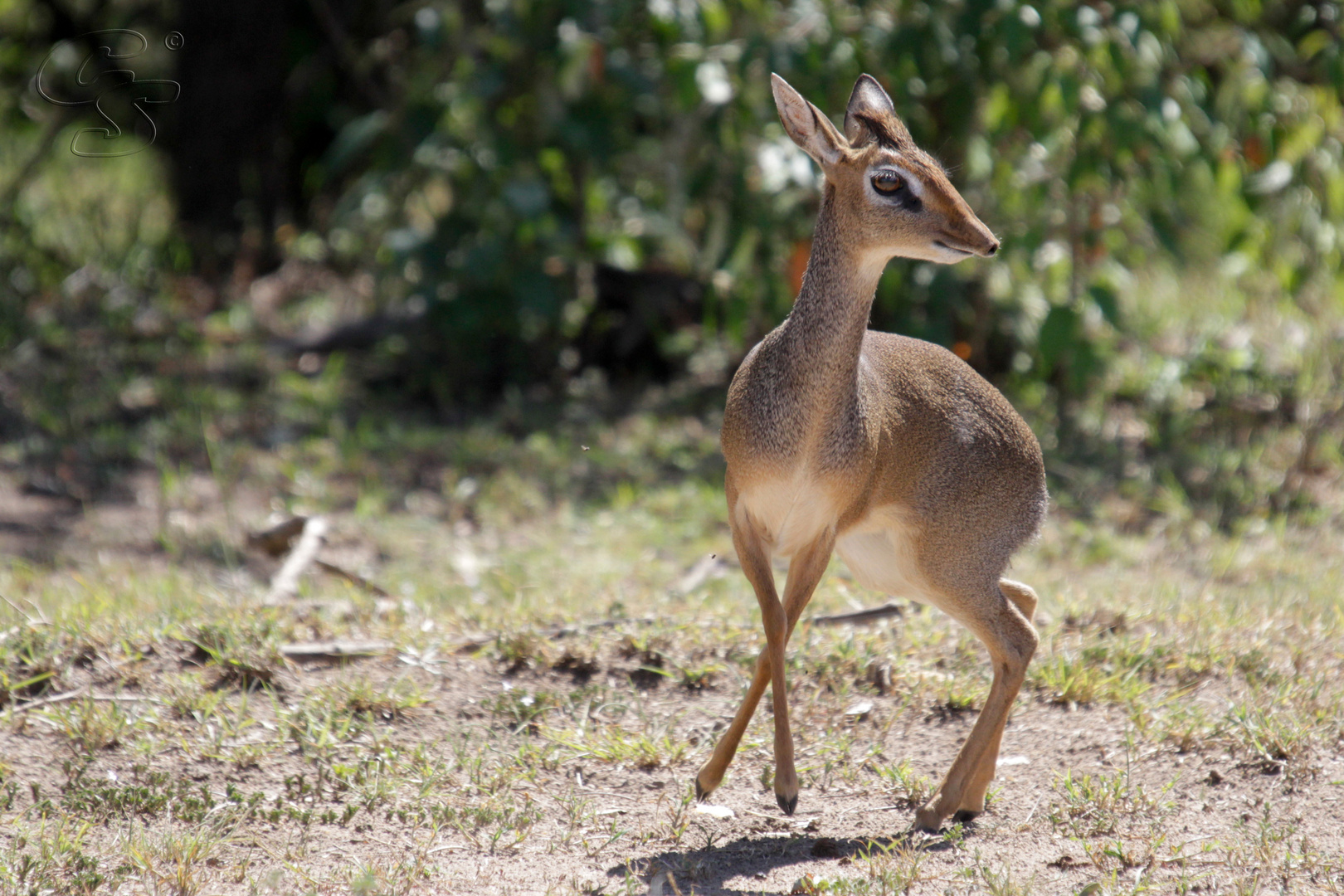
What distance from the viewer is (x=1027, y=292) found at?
689 cm

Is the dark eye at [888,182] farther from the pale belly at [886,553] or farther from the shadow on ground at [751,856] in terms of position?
the shadow on ground at [751,856]

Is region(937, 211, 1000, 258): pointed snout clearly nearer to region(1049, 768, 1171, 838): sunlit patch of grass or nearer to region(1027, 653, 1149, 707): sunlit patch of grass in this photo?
region(1049, 768, 1171, 838): sunlit patch of grass

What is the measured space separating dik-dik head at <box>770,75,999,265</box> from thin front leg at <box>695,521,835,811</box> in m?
0.70

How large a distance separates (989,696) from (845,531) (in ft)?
1.73

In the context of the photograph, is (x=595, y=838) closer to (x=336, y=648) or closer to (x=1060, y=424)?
(x=336, y=648)

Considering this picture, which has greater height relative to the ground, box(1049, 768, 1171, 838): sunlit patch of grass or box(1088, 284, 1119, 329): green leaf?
box(1088, 284, 1119, 329): green leaf

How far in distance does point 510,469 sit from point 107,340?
2.63 m

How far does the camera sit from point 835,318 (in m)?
2.97

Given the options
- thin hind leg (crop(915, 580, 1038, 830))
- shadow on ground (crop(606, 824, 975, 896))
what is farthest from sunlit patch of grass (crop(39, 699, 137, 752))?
thin hind leg (crop(915, 580, 1038, 830))

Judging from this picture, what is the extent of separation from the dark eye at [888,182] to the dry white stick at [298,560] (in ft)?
8.05

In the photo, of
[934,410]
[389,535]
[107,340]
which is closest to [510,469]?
[389,535]

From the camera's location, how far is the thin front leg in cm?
305

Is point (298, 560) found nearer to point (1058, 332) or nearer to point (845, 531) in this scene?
point (845, 531)

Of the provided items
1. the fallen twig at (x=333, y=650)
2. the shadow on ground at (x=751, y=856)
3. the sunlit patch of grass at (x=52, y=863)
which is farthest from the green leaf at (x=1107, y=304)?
the sunlit patch of grass at (x=52, y=863)
